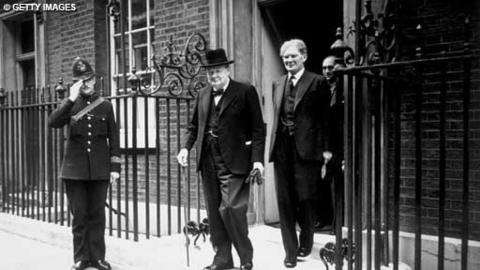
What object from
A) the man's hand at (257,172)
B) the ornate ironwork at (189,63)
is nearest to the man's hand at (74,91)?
the ornate ironwork at (189,63)

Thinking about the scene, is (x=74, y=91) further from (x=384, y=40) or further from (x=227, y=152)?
(x=384, y=40)

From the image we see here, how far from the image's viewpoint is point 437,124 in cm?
459

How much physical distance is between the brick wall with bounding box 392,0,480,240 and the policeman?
8.83 feet

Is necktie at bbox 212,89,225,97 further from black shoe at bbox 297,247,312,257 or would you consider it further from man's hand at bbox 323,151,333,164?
black shoe at bbox 297,247,312,257

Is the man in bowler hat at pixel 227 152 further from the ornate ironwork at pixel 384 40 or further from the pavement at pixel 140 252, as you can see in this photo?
Answer: the ornate ironwork at pixel 384 40

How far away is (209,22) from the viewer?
6.38 metres

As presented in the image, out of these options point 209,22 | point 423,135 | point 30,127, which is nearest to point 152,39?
point 209,22

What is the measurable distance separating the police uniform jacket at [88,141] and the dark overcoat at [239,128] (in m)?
1.03

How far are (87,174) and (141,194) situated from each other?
8.56 ft

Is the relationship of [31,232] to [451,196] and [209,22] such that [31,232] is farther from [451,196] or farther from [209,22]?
[451,196]

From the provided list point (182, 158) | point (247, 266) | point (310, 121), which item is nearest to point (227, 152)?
point (182, 158)

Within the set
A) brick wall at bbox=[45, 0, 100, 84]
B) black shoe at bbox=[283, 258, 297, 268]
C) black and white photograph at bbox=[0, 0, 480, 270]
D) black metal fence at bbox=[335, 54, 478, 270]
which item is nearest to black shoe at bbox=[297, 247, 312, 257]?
black and white photograph at bbox=[0, 0, 480, 270]

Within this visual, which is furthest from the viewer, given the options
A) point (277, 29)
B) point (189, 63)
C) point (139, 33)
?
point (139, 33)

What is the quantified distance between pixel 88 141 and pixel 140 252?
1186mm
